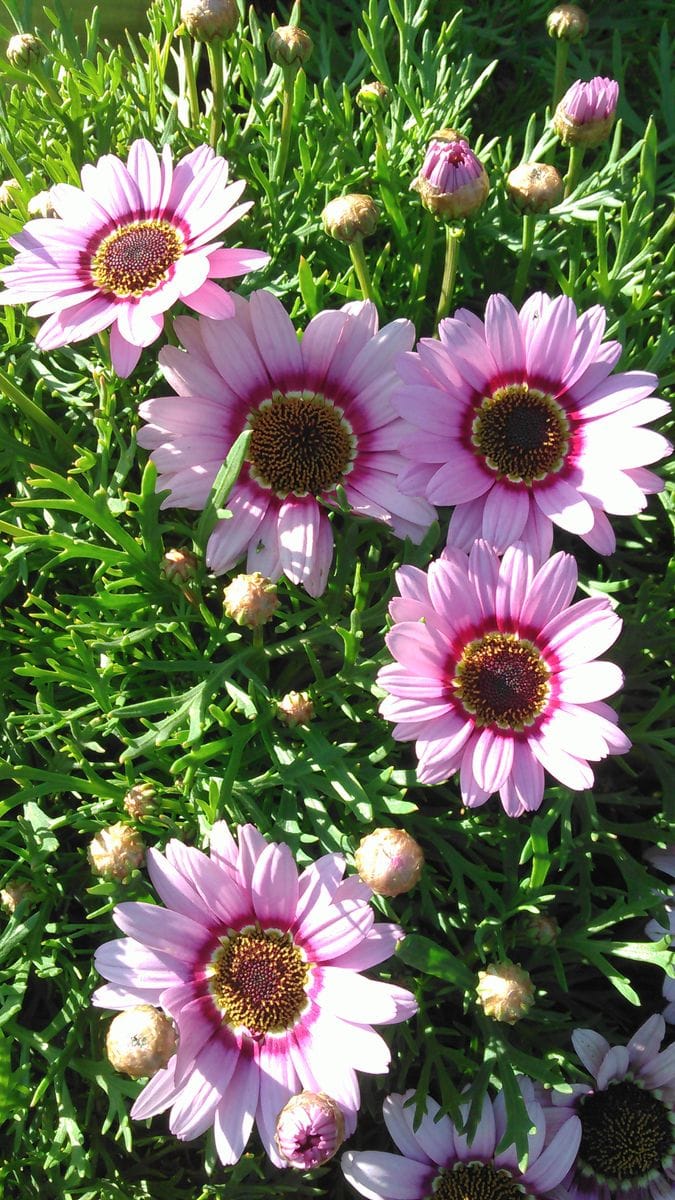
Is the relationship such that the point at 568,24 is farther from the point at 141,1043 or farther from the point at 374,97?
the point at 141,1043

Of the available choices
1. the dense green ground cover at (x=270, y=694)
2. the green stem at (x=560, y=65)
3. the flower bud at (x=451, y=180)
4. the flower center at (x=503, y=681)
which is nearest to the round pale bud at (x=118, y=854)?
the dense green ground cover at (x=270, y=694)

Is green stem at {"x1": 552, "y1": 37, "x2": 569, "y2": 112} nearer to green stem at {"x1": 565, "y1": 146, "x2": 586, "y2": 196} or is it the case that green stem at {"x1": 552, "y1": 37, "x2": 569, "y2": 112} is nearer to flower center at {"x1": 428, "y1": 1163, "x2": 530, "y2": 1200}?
green stem at {"x1": 565, "y1": 146, "x2": 586, "y2": 196}

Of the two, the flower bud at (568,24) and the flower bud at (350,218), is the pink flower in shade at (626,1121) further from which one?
the flower bud at (568,24)

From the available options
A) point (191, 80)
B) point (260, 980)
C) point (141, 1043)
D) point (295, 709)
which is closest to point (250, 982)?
→ point (260, 980)

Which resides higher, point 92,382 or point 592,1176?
point 92,382

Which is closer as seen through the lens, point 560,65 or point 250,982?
point 250,982

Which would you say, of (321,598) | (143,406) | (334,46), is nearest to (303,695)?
(321,598)

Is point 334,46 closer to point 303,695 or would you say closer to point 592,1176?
point 303,695
